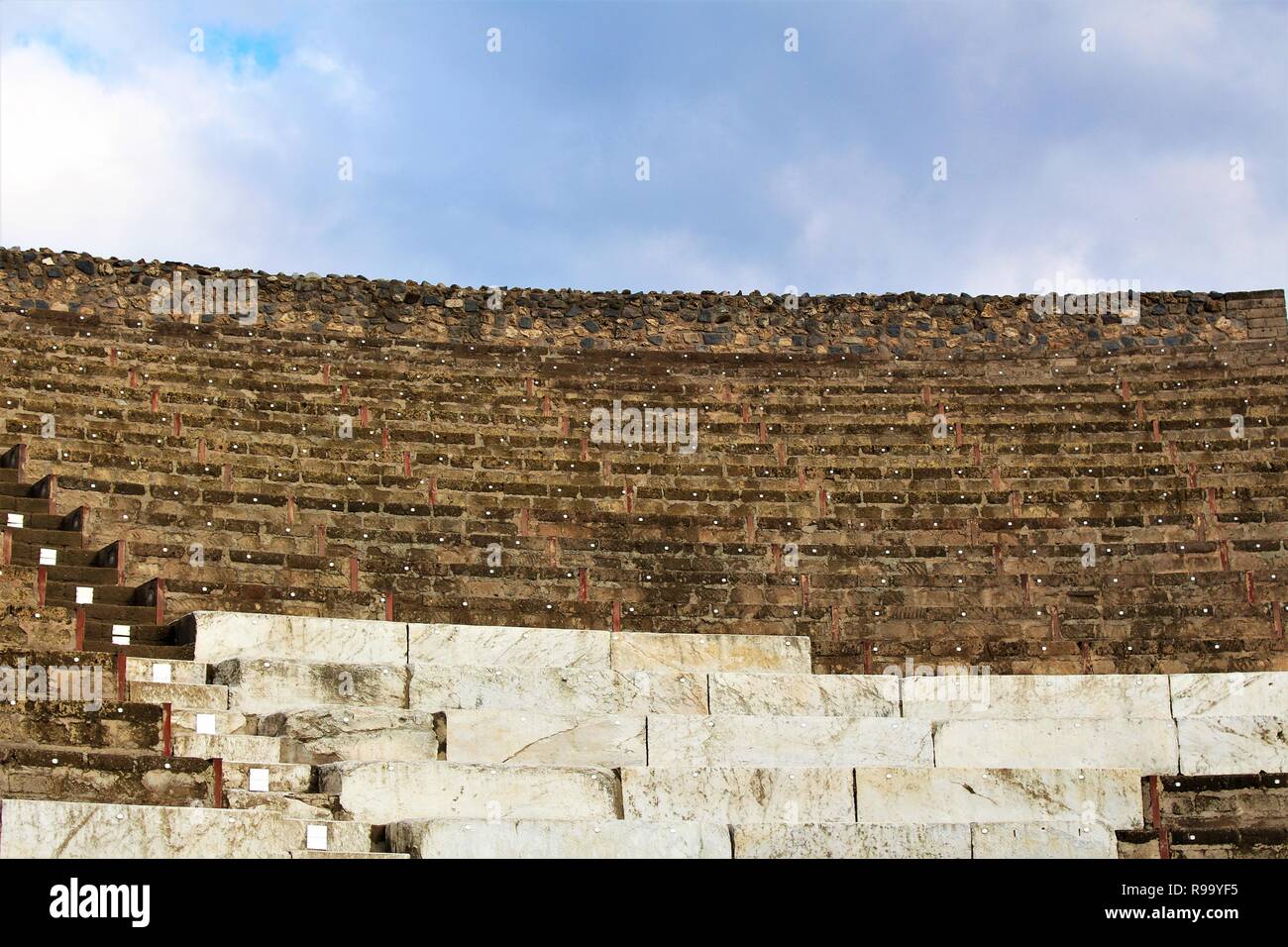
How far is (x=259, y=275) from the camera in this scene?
71.2 feet

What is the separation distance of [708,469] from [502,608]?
4.26 metres

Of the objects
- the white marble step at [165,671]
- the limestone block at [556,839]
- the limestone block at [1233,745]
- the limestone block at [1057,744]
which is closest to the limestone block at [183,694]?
the white marble step at [165,671]

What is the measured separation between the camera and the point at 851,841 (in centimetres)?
1138

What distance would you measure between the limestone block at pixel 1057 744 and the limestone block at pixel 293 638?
378cm

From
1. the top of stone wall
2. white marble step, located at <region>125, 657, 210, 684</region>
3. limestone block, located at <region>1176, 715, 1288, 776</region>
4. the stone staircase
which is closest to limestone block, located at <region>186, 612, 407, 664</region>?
the stone staircase

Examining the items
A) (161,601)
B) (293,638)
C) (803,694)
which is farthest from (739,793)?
(161,601)

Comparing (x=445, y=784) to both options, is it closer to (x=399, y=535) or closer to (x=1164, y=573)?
(x=399, y=535)

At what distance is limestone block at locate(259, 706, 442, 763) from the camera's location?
11891 mm

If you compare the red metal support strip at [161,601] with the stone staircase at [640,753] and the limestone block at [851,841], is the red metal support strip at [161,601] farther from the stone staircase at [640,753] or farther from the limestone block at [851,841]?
the limestone block at [851,841]

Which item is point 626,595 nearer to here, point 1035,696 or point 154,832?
point 1035,696

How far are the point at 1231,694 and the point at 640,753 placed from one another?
4342 mm

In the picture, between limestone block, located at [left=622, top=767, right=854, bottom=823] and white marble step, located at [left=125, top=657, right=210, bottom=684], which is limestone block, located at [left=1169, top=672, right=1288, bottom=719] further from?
white marble step, located at [left=125, top=657, right=210, bottom=684]

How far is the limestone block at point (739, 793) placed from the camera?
1185 cm
